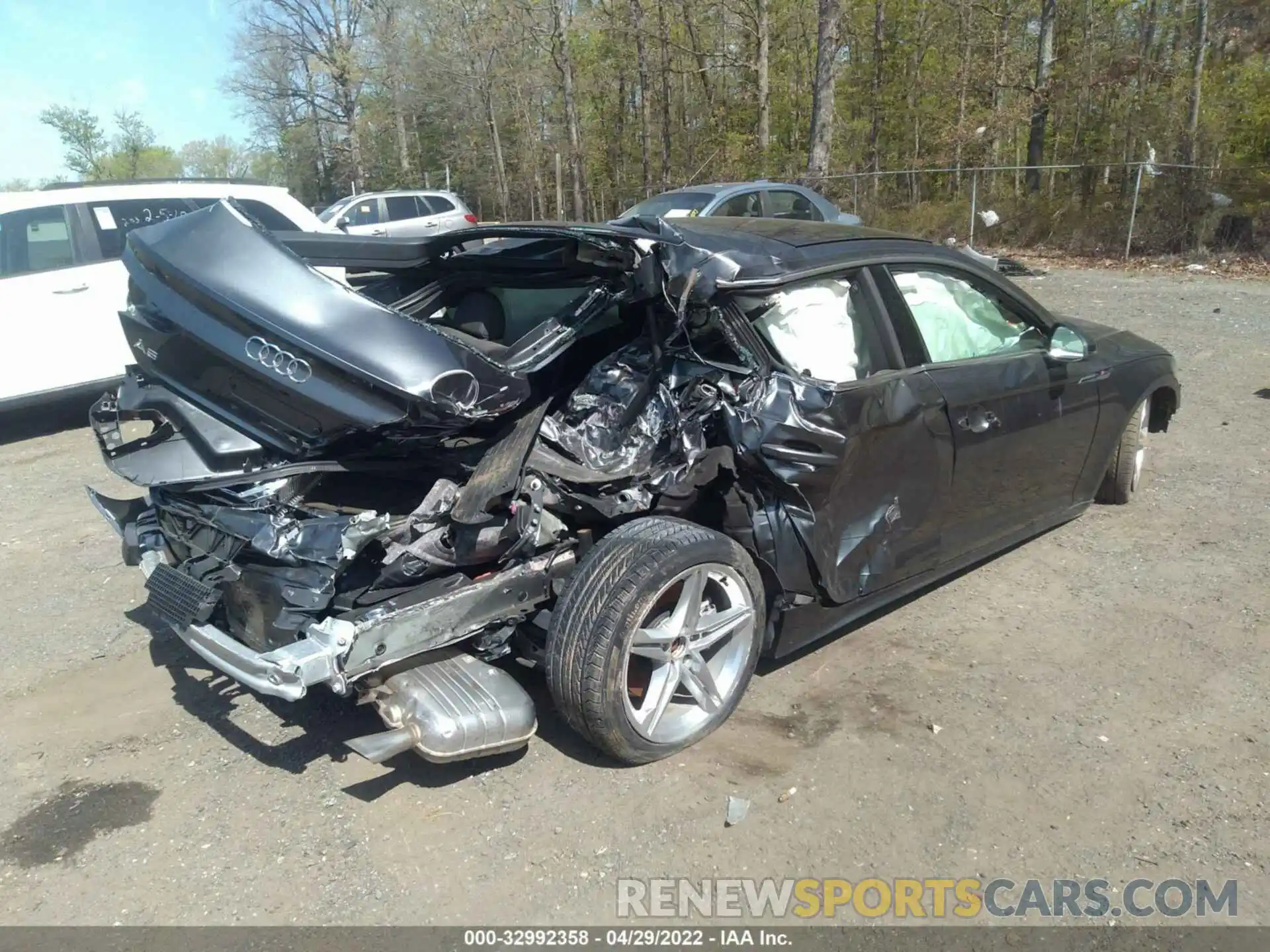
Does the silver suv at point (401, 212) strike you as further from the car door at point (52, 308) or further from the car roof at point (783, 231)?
the car roof at point (783, 231)

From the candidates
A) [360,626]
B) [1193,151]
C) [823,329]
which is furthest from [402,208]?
[360,626]

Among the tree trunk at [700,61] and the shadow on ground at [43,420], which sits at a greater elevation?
the tree trunk at [700,61]

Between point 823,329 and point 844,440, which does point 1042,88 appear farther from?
point 844,440

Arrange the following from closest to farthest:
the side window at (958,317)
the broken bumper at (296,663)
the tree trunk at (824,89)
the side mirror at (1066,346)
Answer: the broken bumper at (296,663) → the side window at (958,317) → the side mirror at (1066,346) → the tree trunk at (824,89)

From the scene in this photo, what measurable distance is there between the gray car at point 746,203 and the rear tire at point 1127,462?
309 inches

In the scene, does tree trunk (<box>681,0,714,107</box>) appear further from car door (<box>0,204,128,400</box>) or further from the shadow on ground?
car door (<box>0,204,128,400</box>)

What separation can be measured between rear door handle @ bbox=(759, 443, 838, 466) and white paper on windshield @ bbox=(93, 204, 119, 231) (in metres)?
7.05

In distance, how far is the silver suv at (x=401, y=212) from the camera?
20.3 meters

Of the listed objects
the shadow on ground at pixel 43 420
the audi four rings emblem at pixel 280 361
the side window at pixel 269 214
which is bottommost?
the shadow on ground at pixel 43 420

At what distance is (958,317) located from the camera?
426 cm

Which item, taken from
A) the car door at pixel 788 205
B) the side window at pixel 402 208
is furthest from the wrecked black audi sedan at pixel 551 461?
the side window at pixel 402 208

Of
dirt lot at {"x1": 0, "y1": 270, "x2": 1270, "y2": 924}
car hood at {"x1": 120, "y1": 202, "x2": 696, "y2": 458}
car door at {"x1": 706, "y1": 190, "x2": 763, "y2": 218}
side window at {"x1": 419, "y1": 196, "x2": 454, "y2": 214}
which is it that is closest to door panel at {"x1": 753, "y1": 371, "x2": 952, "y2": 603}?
dirt lot at {"x1": 0, "y1": 270, "x2": 1270, "y2": 924}

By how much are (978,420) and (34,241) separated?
7564 mm

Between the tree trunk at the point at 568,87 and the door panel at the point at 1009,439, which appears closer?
the door panel at the point at 1009,439
